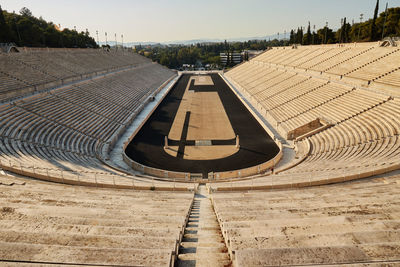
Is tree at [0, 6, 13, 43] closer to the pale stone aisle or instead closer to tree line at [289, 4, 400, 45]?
the pale stone aisle

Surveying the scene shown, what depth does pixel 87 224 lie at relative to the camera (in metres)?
7.25

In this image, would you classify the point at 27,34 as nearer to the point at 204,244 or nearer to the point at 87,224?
the point at 87,224

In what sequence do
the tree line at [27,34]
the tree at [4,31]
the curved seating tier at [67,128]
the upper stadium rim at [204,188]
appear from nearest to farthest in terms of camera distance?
the upper stadium rim at [204,188] < the curved seating tier at [67,128] < the tree at [4,31] < the tree line at [27,34]

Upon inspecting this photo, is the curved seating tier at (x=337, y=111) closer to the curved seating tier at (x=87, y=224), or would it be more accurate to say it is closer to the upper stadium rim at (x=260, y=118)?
the upper stadium rim at (x=260, y=118)

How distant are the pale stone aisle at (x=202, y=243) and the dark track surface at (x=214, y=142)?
28.2 ft

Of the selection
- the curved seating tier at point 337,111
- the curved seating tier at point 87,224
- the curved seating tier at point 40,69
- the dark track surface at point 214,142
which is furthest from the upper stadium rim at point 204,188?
the dark track surface at point 214,142

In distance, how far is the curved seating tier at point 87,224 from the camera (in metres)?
5.32

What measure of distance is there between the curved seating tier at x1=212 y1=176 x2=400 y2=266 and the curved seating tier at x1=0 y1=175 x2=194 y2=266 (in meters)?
1.76

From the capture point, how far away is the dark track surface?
61.7ft

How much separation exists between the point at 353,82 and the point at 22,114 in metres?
31.6

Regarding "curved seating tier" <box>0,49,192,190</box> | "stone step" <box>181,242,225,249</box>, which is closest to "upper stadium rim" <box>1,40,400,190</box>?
"curved seating tier" <box>0,49,192,190</box>

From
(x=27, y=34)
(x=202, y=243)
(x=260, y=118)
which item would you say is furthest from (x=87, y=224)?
(x=27, y=34)

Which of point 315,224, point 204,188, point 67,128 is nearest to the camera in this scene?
point 315,224

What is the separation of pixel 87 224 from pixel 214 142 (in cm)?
Result: 1683
